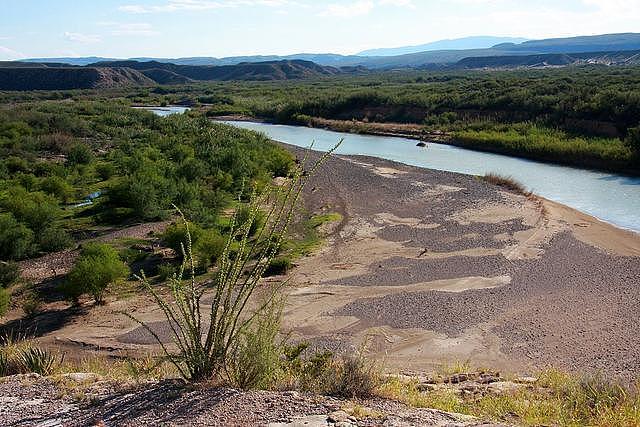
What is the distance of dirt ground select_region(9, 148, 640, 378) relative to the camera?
37.5ft

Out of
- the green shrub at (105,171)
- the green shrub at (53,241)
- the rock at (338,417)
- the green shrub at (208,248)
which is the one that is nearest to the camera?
the rock at (338,417)

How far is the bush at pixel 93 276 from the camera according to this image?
13.1 meters

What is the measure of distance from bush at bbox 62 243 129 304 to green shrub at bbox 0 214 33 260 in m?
3.18

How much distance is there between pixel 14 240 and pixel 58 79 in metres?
97.0

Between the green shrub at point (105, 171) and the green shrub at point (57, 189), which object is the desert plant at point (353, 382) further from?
the green shrub at point (105, 171)

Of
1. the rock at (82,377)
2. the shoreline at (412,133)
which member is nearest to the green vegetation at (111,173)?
the rock at (82,377)

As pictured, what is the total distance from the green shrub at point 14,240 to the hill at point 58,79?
91.5m

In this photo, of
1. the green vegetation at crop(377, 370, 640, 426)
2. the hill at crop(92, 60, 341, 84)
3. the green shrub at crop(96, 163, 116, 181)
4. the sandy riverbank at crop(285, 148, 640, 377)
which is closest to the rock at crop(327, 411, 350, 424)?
the green vegetation at crop(377, 370, 640, 426)

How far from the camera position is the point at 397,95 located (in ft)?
194

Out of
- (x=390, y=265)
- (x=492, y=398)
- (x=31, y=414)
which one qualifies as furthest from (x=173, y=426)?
(x=390, y=265)

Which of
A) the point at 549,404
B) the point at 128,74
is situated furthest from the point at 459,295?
the point at 128,74

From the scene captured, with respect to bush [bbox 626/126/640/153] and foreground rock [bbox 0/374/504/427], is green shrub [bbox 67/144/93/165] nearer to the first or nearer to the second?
foreground rock [bbox 0/374/504/427]

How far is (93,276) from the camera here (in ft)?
43.2

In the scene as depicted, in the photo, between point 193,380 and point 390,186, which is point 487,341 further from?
point 390,186
